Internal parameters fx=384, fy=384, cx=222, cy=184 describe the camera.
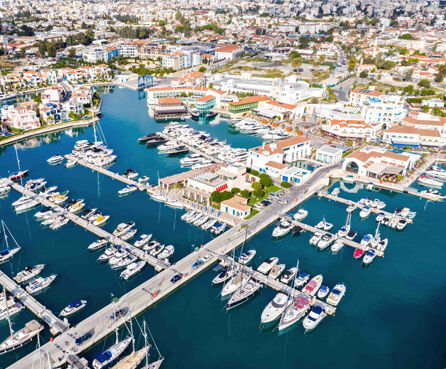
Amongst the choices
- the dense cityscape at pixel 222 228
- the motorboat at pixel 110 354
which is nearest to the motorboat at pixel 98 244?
the dense cityscape at pixel 222 228

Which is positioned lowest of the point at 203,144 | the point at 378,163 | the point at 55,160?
the point at 55,160

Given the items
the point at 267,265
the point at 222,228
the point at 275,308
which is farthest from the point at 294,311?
the point at 222,228

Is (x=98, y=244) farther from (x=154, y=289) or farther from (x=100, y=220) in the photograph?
(x=154, y=289)

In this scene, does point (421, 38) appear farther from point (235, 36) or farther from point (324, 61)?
point (235, 36)

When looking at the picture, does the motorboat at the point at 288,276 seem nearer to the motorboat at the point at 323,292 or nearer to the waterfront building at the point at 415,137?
the motorboat at the point at 323,292

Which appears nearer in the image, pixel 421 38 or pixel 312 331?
pixel 312 331

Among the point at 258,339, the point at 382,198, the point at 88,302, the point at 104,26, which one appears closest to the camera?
the point at 258,339

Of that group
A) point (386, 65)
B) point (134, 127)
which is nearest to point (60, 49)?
point (134, 127)
